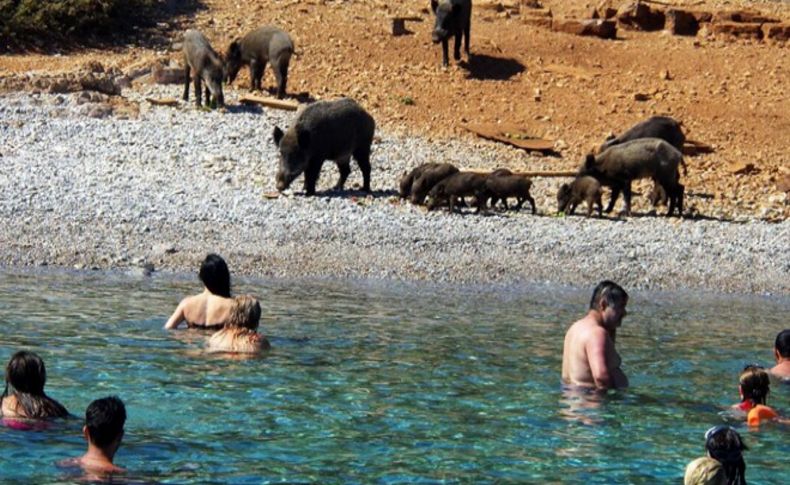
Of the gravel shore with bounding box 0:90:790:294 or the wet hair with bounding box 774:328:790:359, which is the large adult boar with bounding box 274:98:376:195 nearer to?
the gravel shore with bounding box 0:90:790:294

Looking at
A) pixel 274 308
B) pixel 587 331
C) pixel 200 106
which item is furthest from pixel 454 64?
pixel 587 331

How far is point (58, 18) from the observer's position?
101 feet

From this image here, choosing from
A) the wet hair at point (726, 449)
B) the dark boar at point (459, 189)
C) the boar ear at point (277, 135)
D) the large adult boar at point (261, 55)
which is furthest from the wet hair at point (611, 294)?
the large adult boar at point (261, 55)

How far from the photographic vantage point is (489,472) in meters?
9.62

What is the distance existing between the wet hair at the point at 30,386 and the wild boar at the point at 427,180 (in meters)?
11.3

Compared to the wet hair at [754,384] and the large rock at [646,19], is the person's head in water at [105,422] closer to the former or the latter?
the wet hair at [754,384]

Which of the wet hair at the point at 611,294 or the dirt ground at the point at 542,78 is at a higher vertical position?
the dirt ground at the point at 542,78

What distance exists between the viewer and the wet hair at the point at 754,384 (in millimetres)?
10844

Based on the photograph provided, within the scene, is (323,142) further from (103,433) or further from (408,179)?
(103,433)

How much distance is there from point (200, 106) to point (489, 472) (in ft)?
55.1

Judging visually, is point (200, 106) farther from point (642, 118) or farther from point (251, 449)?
point (251, 449)

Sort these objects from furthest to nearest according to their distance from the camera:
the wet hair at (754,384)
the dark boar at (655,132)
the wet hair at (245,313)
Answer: the dark boar at (655,132) < the wet hair at (245,313) < the wet hair at (754,384)

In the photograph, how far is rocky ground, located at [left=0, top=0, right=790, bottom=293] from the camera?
62.1 feet

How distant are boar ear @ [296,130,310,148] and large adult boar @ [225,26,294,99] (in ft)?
16.3
